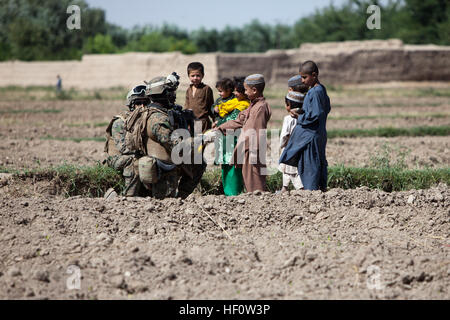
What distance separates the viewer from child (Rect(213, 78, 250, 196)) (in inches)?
273

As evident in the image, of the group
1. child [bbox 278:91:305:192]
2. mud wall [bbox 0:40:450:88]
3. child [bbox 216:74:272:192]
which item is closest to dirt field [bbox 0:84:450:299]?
child [bbox 216:74:272:192]

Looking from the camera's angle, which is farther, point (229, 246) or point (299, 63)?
point (299, 63)

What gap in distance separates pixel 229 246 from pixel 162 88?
2010 millimetres

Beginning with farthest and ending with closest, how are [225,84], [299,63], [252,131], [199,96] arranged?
[299,63]
[199,96]
[225,84]
[252,131]

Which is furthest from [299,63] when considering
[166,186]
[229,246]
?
[229,246]

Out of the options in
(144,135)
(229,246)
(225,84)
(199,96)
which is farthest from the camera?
(199,96)

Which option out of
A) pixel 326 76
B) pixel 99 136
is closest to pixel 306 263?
pixel 99 136

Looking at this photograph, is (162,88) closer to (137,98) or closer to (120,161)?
(137,98)

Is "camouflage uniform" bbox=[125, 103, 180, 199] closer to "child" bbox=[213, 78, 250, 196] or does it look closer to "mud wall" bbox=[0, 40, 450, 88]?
"child" bbox=[213, 78, 250, 196]

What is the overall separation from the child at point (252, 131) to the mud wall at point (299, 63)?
64.8 ft

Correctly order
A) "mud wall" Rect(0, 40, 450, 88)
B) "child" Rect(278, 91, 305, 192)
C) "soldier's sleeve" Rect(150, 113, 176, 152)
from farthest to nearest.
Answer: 1. "mud wall" Rect(0, 40, 450, 88)
2. "child" Rect(278, 91, 305, 192)
3. "soldier's sleeve" Rect(150, 113, 176, 152)

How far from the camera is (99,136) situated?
13.2 m

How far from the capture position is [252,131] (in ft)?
21.8

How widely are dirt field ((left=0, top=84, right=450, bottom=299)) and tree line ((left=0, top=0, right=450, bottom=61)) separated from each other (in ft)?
107
